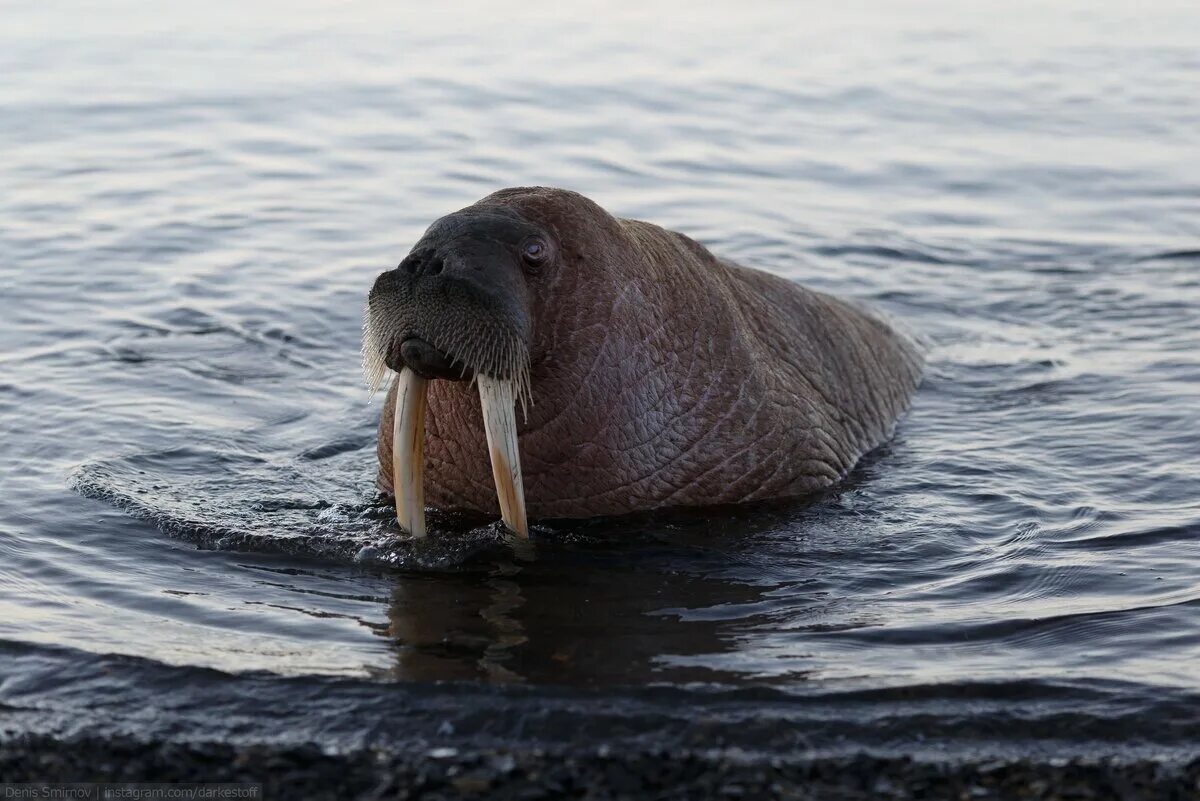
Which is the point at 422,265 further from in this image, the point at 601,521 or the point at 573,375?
the point at 601,521

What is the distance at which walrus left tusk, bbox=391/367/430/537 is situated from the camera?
263 inches

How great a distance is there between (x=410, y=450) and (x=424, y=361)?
444mm

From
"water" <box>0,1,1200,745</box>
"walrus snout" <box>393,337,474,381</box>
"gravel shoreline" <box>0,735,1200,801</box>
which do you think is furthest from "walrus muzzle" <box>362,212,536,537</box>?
"gravel shoreline" <box>0,735,1200,801</box>

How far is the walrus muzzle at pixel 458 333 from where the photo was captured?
6438 mm

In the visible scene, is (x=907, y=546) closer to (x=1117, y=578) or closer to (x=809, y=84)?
(x=1117, y=578)

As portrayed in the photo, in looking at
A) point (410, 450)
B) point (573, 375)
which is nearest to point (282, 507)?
point (410, 450)

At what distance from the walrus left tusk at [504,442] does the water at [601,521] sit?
11.4 inches

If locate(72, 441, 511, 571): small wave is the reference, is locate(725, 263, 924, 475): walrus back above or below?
above

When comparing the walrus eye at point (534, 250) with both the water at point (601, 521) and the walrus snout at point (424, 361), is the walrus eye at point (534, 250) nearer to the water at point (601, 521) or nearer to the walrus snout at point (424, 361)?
the walrus snout at point (424, 361)

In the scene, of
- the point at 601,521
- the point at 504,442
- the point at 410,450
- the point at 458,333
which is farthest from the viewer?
the point at 601,521

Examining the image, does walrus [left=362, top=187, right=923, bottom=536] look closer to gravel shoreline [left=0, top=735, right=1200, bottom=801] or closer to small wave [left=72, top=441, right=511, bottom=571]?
small wave [left=72, top=441, right=511, bottom=571]

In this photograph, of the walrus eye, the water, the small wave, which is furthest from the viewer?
the small wave

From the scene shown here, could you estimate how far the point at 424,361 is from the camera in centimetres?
650

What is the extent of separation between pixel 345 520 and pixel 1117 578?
130 inches
